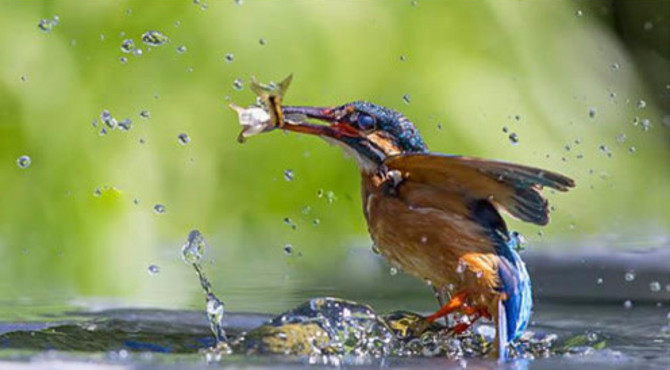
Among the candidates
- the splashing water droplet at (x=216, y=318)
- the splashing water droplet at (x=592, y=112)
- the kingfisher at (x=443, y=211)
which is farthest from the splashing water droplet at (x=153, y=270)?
the splashing water droplet at (x=592, y=112)

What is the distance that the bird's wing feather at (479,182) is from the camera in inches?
122

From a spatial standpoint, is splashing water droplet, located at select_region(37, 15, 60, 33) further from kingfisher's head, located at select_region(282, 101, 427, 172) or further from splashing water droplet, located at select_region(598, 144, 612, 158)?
kingfisher's head, located at select_region(282, 101, 427, 172)

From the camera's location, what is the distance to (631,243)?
652cm

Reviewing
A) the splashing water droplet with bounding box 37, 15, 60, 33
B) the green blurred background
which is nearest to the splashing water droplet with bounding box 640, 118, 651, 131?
the green blurred background

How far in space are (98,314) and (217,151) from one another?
3.55m

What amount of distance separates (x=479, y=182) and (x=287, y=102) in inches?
168

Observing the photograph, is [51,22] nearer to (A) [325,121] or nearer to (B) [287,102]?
(B) [287,102]

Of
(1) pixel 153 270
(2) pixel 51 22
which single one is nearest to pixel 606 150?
(2) pixel 51 22

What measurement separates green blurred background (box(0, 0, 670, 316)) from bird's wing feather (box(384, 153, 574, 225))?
8.68 feet

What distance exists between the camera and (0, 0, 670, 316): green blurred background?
6.80 meters

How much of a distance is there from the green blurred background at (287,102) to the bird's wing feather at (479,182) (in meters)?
2.65

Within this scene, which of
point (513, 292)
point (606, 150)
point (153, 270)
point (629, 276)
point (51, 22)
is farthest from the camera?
point (606, 150)

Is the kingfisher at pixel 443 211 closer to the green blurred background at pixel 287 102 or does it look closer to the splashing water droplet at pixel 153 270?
the splashing water droplet at pixel 153 270

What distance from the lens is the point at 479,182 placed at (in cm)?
314
